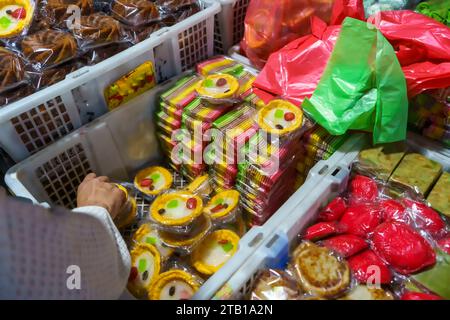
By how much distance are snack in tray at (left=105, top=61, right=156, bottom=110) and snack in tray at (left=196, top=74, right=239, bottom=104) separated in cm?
21

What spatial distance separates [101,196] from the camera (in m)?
1.14

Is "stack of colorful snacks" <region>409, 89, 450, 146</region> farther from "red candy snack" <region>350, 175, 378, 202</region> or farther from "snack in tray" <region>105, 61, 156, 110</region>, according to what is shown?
"snack in tray" <region>105, 61, 156, 110</region>

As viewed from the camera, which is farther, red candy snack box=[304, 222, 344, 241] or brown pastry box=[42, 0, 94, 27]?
brown pastry box=[42, 0, 94, 27]

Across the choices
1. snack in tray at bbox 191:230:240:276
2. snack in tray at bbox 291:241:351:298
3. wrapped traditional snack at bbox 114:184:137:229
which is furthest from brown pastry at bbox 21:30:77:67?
snack in tray at bbox 291:241:351:298

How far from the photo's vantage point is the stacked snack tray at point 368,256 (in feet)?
3.00

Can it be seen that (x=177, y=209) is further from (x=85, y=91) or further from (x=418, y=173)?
(x=418, y=173)

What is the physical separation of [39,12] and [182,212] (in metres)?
0.93

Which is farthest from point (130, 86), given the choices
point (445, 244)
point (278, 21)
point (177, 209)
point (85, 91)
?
point (445, 244)

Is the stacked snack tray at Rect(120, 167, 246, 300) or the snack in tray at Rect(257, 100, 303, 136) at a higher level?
the snack in tray at Rect(257, 100, 303, 136)

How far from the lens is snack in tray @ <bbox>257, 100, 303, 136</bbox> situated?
4.01 feet

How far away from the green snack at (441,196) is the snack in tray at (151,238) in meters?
0.81

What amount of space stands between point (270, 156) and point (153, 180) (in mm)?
514

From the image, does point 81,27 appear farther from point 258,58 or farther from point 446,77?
point 446,77

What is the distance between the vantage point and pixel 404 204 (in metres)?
1.10
